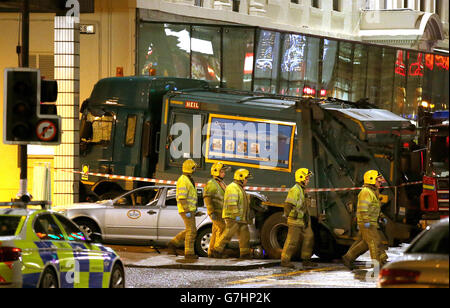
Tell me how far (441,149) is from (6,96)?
9.68 metres

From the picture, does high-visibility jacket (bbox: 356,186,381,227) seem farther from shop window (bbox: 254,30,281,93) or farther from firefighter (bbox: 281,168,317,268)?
shop window (bbox: 254,30,281,93)

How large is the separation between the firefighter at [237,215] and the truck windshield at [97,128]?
523 cm

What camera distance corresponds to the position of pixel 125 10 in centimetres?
3027

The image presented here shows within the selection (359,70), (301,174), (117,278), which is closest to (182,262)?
(301,174)

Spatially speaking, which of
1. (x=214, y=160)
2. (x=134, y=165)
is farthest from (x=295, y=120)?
(x=134, y=165)

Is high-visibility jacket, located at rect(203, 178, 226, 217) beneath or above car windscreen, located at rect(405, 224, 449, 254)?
beneath

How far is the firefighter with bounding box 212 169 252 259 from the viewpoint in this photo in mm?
18844

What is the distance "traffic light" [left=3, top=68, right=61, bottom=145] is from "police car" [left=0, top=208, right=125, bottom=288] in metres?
2.55

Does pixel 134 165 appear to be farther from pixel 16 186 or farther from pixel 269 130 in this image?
pixel 16 186

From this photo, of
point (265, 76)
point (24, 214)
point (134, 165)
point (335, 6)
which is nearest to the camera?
point (24, 214)

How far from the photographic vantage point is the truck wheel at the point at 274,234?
19672 mm

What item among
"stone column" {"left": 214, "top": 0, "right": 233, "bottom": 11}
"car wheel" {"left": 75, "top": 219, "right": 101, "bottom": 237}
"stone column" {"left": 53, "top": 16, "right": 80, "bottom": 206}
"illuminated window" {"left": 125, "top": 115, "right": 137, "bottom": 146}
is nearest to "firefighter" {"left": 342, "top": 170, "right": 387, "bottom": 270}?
"car wheel" {"left": 75, "top": 219, "right": 101, "bottom": 237}

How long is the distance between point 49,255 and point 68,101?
11.5 m

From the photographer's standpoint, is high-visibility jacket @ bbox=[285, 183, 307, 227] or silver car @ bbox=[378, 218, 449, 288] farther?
high-visibility jacket @ bbox=[285, 183, 307, 227]
